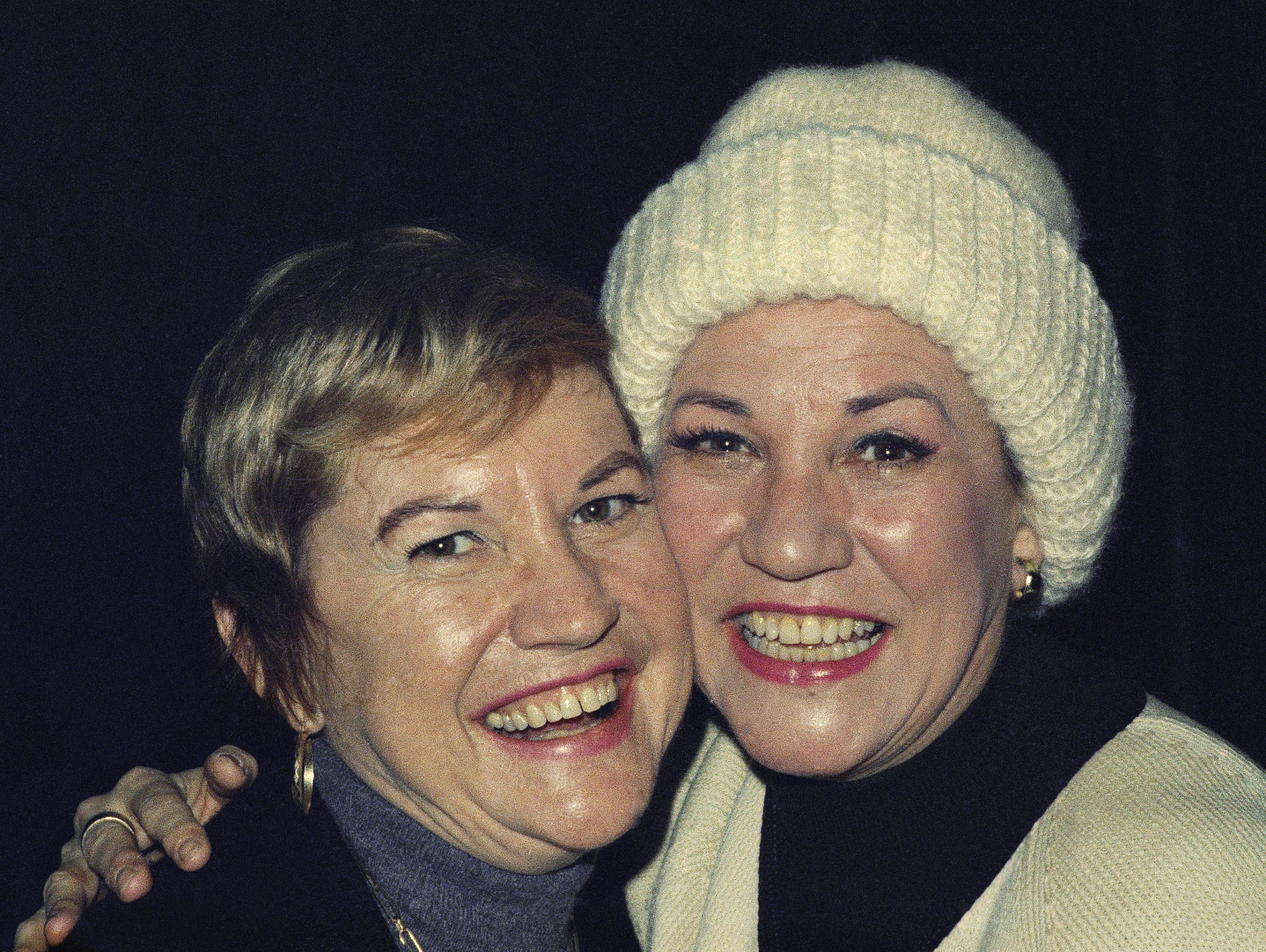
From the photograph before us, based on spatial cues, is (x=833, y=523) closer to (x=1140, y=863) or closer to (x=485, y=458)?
(x=485, y=458)

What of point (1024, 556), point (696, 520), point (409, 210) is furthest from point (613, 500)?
point (409, 210)

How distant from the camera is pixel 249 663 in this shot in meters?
2.18

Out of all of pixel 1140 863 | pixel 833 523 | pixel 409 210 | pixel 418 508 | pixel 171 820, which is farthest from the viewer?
pixel 409 210

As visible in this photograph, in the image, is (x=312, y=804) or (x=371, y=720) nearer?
(x=371, y=720)

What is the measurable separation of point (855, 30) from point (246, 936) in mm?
3174

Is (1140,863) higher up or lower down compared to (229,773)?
higher up

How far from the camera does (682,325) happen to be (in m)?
2.17

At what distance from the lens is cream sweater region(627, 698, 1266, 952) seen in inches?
68.2

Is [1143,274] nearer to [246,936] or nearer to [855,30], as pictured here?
[855,30]

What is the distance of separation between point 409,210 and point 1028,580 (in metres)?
2.28

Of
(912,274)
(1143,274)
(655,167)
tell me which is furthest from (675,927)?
(1143,274)

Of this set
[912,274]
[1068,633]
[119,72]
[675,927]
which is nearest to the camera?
[912,274]

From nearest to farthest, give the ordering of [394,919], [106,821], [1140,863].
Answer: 1. [1140,863]
2. [394,919]
3. [106,821]

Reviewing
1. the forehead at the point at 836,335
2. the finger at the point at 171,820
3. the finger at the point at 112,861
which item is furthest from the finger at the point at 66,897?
the forehead at the point at 836,335
